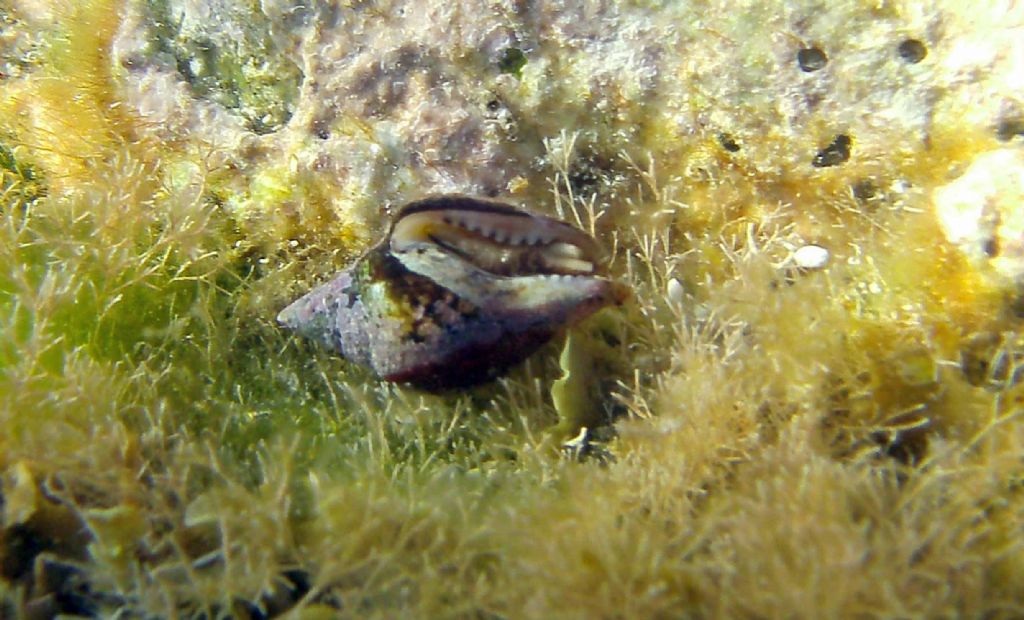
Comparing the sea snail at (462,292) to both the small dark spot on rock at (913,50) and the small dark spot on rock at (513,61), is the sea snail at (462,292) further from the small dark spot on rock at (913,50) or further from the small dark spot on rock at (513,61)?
the small dark spot on rock at (913,50)

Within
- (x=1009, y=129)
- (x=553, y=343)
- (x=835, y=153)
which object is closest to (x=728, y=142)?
(x=835, y=153)

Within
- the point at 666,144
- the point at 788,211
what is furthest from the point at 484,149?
the point at 788,211

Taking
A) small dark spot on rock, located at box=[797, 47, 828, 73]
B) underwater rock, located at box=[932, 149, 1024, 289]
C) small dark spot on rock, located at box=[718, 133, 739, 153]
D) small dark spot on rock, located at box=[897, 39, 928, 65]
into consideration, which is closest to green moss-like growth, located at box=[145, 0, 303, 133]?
small dark spot on rock, located at box=[718, 133, 739, 153]

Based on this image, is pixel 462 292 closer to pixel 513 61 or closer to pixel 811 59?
pixel 513 61

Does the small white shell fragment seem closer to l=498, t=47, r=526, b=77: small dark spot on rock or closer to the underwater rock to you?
the underwater rock

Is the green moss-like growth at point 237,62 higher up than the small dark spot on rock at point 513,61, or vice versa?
the green moss-like growth at point 237,62

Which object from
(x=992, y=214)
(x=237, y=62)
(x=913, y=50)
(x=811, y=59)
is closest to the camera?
(x=992, y=214)

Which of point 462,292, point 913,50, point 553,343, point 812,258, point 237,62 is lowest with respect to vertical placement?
point 553,343

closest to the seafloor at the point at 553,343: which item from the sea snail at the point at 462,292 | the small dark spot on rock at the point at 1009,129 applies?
the small dark spot on rock at the point at 1009,129
